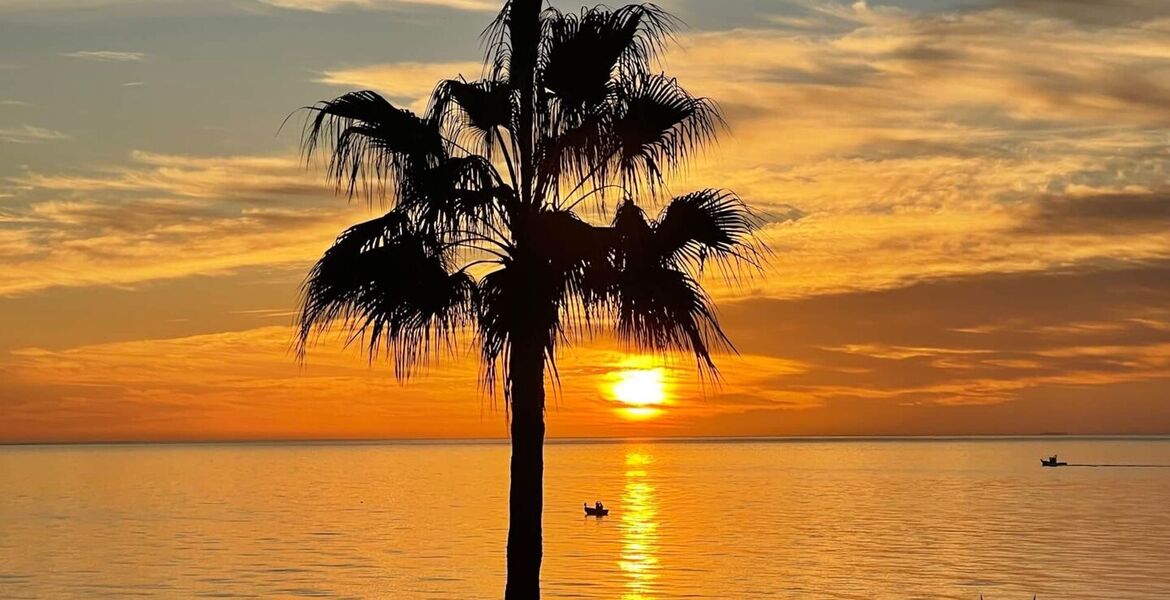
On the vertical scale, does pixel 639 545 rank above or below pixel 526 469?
below

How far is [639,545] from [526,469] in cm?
5440

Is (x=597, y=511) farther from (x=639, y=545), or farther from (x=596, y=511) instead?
(x=639, y=545)

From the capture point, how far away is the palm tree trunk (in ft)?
62.7

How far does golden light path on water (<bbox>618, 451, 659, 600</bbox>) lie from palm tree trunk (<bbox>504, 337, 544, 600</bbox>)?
30850mm

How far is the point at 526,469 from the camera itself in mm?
19188

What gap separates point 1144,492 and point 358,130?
11810 cm

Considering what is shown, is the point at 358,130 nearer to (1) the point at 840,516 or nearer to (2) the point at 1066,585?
(2) the point at 1066,585

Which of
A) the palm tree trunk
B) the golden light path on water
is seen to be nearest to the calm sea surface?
Answer: the golden light path on water

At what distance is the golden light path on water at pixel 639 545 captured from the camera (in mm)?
53062

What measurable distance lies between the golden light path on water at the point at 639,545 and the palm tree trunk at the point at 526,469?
101 feet

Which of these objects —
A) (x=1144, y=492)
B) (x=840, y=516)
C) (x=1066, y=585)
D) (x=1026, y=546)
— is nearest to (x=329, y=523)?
(x=840, y=516)

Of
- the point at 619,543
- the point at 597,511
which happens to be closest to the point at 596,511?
the point at 597,511

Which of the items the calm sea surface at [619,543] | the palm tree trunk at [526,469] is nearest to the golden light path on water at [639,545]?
the calm sea surface at [619,543]

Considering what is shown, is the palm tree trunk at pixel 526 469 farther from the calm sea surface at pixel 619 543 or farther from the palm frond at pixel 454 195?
the calm sea surface at pixel 619 543
